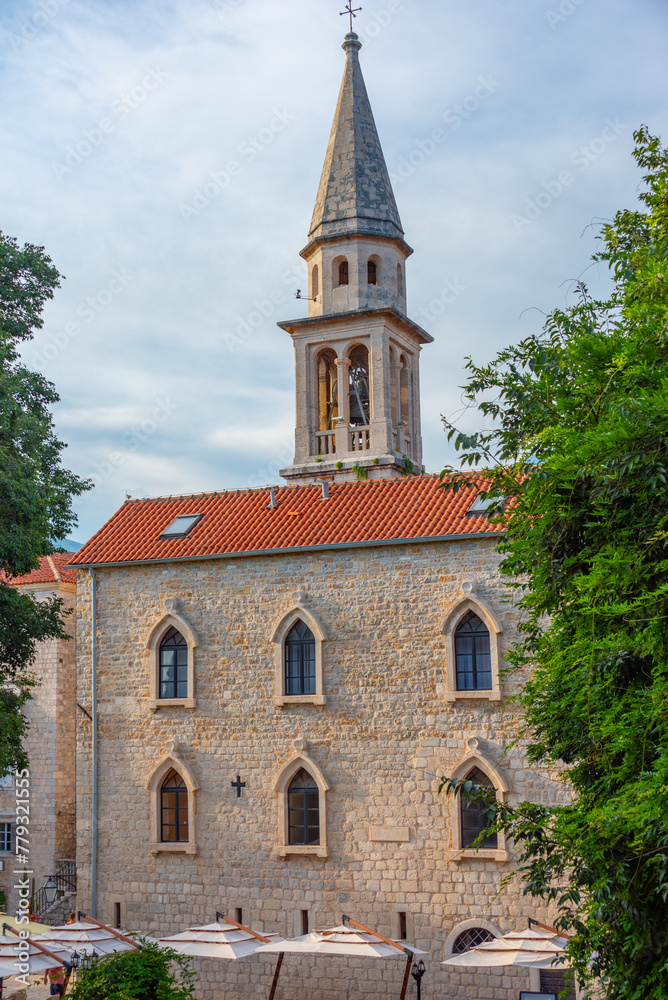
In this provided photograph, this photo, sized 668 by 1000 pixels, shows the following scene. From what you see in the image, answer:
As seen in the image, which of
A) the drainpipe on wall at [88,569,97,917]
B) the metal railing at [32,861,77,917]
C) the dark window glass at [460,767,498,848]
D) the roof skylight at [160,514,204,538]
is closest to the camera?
the dark window glass at [460,767,498,848]

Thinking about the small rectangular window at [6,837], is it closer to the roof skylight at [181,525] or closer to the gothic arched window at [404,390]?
the roof skylight at [181,525]

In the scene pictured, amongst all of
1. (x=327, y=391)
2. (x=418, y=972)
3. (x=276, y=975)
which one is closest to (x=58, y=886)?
(x=276, y=975)

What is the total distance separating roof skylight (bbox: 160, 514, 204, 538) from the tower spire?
12.2 m

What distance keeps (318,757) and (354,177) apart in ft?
62.4

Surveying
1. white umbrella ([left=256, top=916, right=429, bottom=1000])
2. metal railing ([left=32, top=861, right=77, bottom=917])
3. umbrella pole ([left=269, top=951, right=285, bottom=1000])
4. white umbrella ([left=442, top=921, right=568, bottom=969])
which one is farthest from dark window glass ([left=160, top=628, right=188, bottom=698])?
white umbrella ([left=442, top=921, right=568, bottom=969])

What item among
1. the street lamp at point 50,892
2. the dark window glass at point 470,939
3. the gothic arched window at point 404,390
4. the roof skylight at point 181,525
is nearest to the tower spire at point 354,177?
the gothic arched window at point 404,390

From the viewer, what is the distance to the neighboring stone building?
26609 millimetres

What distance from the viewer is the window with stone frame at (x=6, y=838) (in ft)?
90.9

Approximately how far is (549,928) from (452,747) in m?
3.37

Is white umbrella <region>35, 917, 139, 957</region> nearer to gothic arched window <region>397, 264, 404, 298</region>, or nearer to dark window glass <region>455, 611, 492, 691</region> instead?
dark window glass <region>455, 611, 492, 691</region>

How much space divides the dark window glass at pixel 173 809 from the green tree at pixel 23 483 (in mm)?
3017

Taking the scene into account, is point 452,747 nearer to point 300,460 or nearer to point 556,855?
point 556,855

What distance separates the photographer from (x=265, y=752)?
19062 mm

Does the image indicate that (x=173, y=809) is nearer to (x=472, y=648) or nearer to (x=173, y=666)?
(x=173, y=666)
